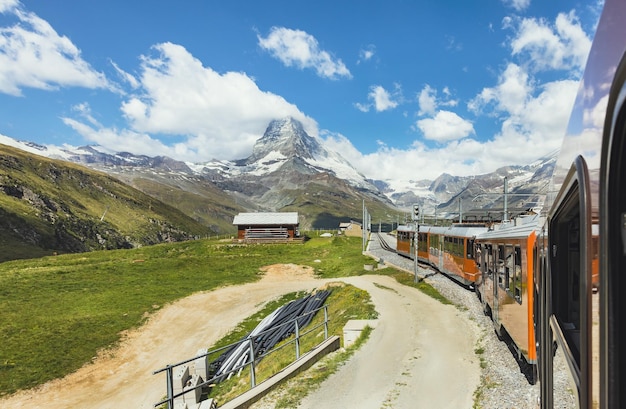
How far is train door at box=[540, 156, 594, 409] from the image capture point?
242 cm

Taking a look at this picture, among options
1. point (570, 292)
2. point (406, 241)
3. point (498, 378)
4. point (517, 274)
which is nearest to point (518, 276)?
point (517, 274)

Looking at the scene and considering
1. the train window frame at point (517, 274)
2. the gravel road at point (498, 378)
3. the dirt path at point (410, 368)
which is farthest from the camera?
the dirt path at point (410, 368)

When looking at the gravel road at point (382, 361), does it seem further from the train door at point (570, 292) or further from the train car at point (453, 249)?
the train door at point (570, 292)

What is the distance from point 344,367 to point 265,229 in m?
69.8

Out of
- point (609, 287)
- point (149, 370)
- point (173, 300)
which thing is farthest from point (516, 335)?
point (173, 300)

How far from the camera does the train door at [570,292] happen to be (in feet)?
7.94

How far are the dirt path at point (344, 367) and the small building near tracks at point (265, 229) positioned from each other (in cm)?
4357

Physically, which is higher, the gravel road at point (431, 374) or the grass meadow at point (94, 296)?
the gravel road at point (431, 374)

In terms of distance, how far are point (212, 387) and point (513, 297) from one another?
12.9m

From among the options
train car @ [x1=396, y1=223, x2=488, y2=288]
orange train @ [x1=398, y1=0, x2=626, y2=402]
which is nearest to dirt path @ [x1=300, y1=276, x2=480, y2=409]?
train car @ [x1=396, y1=223, x2=488, y2=288]

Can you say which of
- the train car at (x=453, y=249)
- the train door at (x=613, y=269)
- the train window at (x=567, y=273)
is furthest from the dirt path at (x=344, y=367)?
the train door at (x=613, y=269)

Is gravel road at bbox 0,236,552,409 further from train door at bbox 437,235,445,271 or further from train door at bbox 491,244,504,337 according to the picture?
train door at bbox 437,235,445,271

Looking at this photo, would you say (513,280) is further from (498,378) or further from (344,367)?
(344,367)

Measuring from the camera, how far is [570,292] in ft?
13.9
